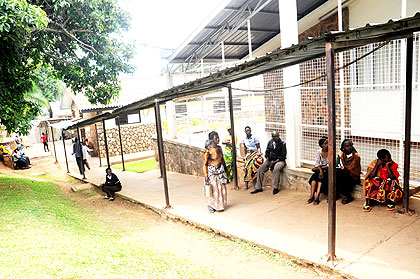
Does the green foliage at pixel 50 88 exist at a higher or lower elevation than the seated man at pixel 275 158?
higher

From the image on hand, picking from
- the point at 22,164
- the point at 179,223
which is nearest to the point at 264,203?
the point at 179,223

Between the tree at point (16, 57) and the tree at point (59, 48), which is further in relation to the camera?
the tree at point (59, 48)

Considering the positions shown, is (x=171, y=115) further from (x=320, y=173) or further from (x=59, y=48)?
(x=320, y=173)

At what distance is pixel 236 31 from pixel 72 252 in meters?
7.53

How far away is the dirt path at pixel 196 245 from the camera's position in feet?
13.6

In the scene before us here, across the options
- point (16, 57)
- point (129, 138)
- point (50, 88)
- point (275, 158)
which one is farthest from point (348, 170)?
point (50, 88)

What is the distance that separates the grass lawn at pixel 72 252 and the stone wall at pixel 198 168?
10.4ft

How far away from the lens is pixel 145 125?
21.8 m

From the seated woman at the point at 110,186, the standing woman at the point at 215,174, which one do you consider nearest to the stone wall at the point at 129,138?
the seated woman at the point at 110,186

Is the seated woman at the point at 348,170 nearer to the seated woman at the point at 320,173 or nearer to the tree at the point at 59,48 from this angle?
the seated woman at the point at 320,173

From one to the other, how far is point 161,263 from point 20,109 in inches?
256

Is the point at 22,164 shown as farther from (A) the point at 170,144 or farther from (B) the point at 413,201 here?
(B) the point at 413,201

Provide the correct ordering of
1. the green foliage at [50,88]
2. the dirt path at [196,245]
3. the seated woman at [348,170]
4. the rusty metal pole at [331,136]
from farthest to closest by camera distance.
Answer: the green foliage at [50,88] < the seated woman at [348,170] < the dirt path at [196,245] < the rusty metal pole at [331,136]

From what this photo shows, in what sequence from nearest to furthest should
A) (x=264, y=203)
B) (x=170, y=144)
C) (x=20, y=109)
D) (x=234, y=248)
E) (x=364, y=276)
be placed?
1. (x=364, y=276)
2. (x=234, y=248)
3. (x=264, y=203)
4. (x=20, y=109)
5. (x=170, y=144)
